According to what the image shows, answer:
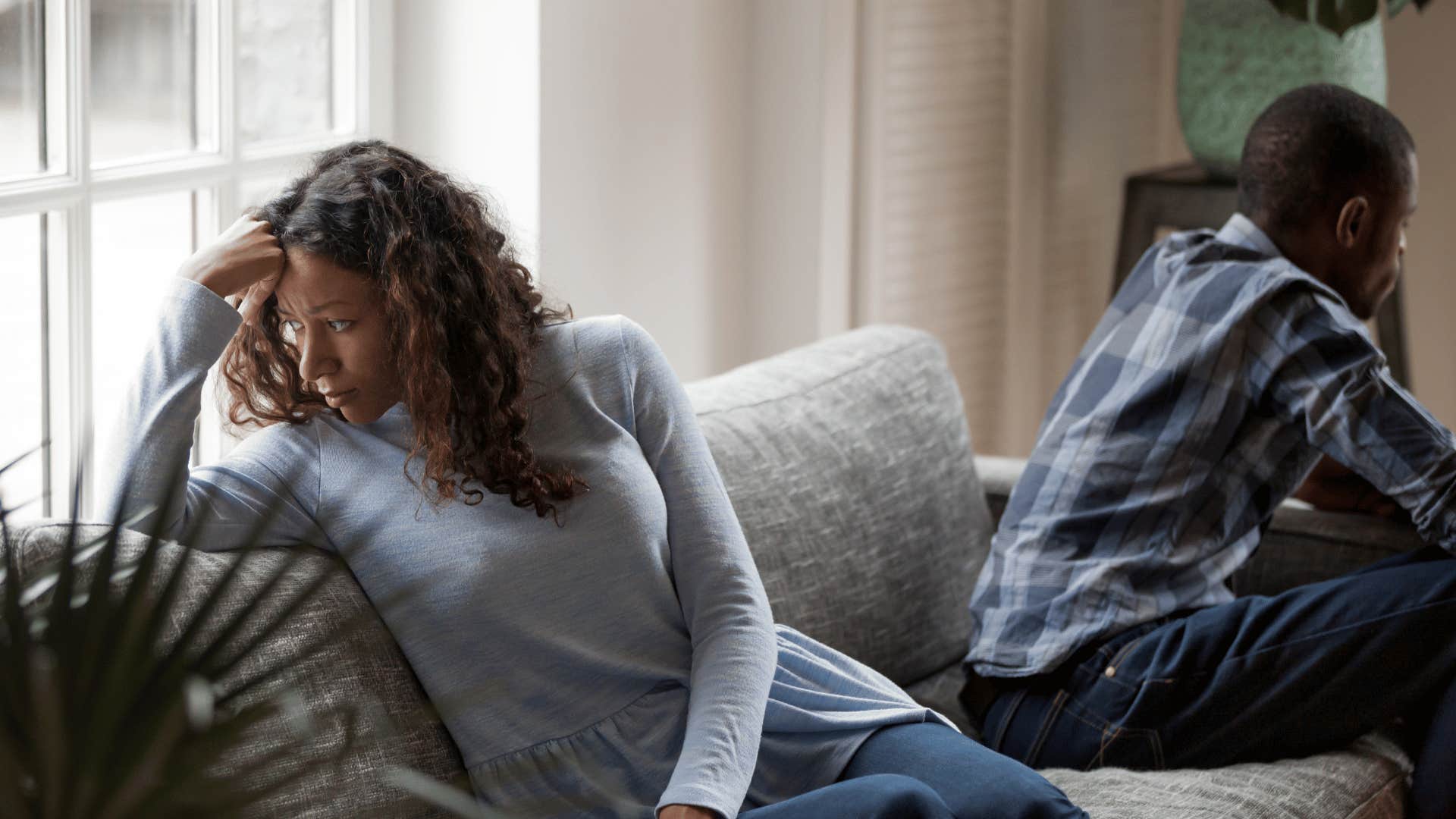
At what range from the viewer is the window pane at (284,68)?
75.3 inches

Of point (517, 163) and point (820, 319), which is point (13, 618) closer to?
point (517, 163)

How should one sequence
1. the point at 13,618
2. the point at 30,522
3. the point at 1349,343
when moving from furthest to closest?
the point at 1349,343 < the point at 30,522 < the point at 13,618

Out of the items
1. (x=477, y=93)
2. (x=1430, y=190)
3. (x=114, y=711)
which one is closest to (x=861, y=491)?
(x=477, y=93)

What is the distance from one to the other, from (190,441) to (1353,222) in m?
1.31

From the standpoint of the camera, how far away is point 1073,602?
172 centimetres

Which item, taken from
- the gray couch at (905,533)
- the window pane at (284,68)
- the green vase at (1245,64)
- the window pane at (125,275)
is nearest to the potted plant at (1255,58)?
the green vase at (1245,64)

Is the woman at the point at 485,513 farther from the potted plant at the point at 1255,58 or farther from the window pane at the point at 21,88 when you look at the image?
the potted plant at the point at 1255,58

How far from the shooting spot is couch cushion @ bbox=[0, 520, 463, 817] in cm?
118

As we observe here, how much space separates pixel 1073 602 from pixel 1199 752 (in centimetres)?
21

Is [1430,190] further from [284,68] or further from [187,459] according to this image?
[187,459]

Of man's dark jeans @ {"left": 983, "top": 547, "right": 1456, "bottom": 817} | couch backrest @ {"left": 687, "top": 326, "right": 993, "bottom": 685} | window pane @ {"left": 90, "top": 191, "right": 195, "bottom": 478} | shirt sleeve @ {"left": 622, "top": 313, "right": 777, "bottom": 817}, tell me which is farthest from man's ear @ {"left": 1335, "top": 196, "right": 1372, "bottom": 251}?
window pane @ {"left": 90, "top": 191, "right": 195, "bottom": 478}

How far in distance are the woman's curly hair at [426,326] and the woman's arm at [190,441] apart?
0.06 meters

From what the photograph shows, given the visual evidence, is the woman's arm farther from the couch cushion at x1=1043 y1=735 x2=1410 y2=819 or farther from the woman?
the couch cushion at x1=1043 y1=735 x2=1410 y2=819

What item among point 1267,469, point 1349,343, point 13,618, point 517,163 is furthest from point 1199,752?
point 13,618
